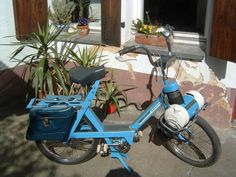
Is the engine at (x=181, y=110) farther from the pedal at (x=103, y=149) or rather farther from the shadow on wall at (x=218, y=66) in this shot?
the shadow on wall at (x=218, y=66)

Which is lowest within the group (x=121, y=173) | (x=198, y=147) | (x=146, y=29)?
(x=121, y=173)

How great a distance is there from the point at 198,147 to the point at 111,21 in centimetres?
192

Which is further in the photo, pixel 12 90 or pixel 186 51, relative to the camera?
pixel 12 90

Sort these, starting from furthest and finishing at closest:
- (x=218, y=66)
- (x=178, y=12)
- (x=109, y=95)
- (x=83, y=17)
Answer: (x=178, y=12), (x=83, y=17), (x=109, y=95), (x=218, y=66)

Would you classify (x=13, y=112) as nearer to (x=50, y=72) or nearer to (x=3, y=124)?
(x=3, y=124)

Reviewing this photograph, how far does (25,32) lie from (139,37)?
1628 millimetres

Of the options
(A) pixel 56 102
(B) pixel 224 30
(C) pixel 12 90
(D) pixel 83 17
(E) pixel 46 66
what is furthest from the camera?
(D) pixel 83 17

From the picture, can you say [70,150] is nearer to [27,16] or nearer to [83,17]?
[27,16]

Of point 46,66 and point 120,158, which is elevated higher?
point 46,66

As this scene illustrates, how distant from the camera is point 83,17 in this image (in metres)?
5.36

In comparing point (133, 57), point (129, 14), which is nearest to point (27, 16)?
point (129, 14)

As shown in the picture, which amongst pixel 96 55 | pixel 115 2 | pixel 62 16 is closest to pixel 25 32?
pixel 62 16

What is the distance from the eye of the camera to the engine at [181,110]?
291 centimetres

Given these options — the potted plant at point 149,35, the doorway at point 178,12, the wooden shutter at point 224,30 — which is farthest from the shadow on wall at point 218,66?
the doorway at point 178,12
